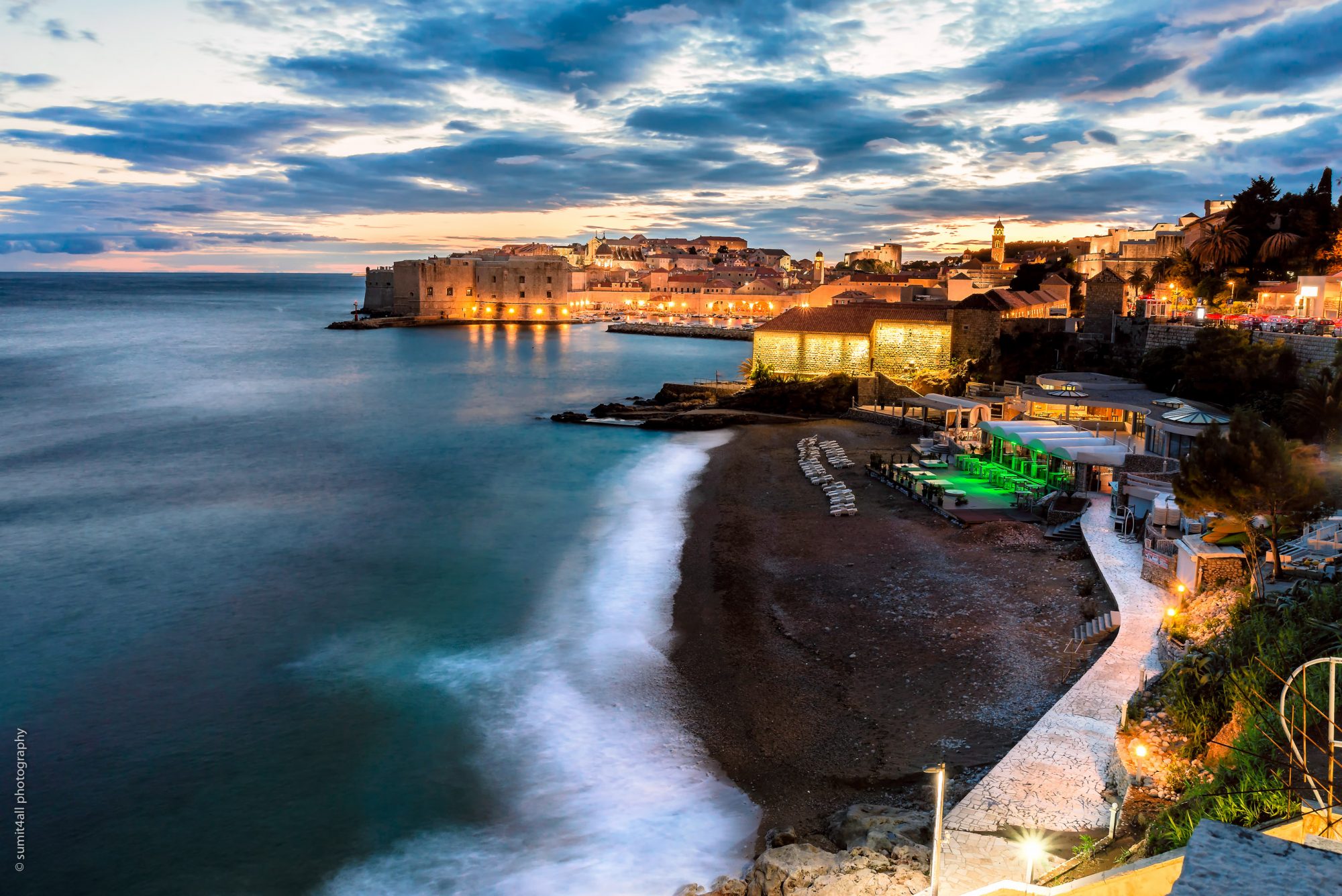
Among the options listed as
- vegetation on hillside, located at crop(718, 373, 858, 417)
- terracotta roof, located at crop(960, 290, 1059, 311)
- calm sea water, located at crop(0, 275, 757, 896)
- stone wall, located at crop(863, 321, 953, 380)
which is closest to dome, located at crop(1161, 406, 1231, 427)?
calm sea water, located at crop(0, 275, 757, 896)

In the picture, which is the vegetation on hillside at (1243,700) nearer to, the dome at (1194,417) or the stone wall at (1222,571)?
the stone wall at (1222,571)

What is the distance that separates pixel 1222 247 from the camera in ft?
93.1

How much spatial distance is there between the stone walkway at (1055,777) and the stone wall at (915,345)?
64.7ft

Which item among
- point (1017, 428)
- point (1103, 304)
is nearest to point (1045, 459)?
point (1017, 428)

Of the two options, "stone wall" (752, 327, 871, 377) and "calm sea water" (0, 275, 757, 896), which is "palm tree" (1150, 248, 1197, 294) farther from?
"calm sea water" (0, 275, 757, 896)

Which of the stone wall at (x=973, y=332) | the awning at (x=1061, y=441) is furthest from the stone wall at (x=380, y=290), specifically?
the awning at (x=1061, y=441)

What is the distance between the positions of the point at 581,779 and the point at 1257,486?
6.80 meters

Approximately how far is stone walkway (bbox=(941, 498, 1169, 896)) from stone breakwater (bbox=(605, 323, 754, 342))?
2134 inches

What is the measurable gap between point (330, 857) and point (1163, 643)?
23.9 feet

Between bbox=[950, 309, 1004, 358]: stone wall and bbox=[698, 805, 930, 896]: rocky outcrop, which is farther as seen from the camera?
bbox=[950, 309, 1004, 358]: stone wall

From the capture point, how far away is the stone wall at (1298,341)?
16.0 meters

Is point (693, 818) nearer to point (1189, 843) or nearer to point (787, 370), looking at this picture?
point (1189, 843)

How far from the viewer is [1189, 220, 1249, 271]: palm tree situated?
28094 millimetres

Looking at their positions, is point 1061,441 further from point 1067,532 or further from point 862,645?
point 862,645
